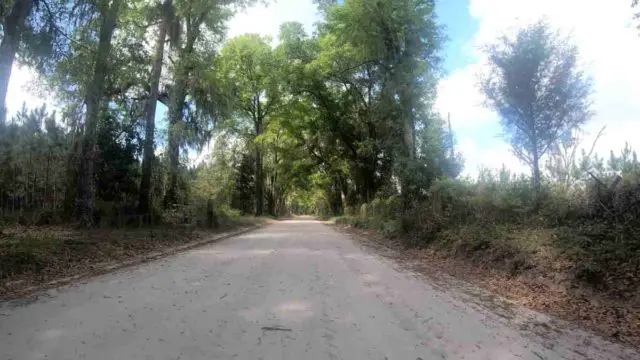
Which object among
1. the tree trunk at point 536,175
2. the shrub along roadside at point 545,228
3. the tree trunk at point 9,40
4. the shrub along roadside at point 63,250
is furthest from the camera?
the tree trunk at point 536,175

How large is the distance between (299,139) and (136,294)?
3150 centimetres

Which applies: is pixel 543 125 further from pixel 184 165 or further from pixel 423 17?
pixel 184 165

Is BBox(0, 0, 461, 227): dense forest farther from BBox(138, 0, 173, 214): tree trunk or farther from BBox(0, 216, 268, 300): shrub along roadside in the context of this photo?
BBox(0, 216, 268, 300): shrub along roadside

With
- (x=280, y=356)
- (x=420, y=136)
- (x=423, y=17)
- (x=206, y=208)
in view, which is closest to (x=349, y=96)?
(x=420, y=136)

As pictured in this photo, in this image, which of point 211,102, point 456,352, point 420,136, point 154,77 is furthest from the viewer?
point 420,136

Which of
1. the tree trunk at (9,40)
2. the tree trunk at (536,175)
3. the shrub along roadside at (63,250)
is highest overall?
the tree trunk at (9,40)

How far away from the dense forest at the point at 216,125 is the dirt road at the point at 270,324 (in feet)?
7.74

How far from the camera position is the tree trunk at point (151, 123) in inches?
640

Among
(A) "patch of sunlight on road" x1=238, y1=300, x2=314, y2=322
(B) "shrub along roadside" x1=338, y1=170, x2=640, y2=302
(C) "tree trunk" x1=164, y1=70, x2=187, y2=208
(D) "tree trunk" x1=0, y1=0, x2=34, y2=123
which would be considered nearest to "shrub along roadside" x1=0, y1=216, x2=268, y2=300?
(D) "tree trunk" x1=0, y1=0, x2=34, y2=123

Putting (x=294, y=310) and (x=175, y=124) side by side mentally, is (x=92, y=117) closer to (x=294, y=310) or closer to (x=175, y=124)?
(x=175, y=124)

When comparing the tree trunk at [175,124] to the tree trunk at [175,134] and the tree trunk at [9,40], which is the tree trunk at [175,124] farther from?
the tree trunk at [9,40]

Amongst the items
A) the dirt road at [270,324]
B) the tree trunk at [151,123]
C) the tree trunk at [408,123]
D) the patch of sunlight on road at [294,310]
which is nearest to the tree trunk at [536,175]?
the tree trunk at [408,123]

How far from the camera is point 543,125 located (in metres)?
15.8

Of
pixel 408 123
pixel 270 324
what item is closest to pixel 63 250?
pixel 270 324
